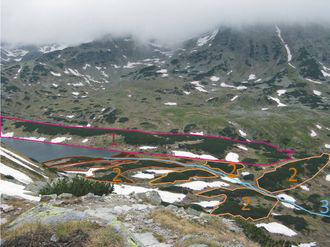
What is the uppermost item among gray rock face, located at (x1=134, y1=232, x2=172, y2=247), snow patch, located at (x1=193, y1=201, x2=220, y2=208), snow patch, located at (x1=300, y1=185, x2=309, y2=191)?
gray rock face, located at (x1=134, y1=232, x2=172, y2=247)

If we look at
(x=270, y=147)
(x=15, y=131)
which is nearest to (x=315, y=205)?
(x=270, y=147)

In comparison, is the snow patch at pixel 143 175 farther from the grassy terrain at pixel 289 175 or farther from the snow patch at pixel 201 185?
the grassy terrain at pixel 289 175

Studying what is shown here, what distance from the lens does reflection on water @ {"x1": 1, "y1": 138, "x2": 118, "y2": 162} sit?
455 ft

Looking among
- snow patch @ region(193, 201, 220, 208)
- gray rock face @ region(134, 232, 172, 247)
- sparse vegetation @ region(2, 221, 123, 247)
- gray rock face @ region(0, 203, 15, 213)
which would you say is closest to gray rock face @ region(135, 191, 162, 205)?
gray rock face @ region(134, 232, 172, 247)

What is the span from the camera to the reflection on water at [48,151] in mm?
138712

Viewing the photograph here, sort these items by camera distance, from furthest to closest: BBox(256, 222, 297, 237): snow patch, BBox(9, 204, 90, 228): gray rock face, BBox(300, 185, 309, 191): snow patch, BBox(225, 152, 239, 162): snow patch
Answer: BBox(225, 152, 239, 162): snow patch
BBox(300, 185, 309, 191): snow patch
BBox(256, 222, 297, 237): snow patch
BBox(9, 204, 90, 228): gray rock face

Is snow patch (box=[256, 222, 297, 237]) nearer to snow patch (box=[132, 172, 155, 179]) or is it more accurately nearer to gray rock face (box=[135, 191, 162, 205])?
snow patch (box=[132, 172, 155, 179])

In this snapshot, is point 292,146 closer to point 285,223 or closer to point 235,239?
point 285,223

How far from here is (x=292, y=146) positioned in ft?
527

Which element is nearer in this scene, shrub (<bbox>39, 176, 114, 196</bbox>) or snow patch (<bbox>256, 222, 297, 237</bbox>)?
shrub (<bbox>39, 176, 114, 196</bbox>)

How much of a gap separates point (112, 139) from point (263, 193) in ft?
340

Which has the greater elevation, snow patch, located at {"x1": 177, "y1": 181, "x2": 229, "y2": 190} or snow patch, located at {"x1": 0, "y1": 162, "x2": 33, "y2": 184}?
snow patch, located at {"x1": 0, "y1": 162, "x2": 33, "y2": 184}

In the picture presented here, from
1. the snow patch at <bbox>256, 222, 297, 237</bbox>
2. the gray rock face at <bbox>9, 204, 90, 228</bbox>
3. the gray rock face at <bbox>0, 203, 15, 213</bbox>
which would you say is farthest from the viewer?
the snow patch at <bbox>256, 222, 297, 237</bbox>

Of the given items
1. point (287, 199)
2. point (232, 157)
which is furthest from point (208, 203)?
point (232, 157)
